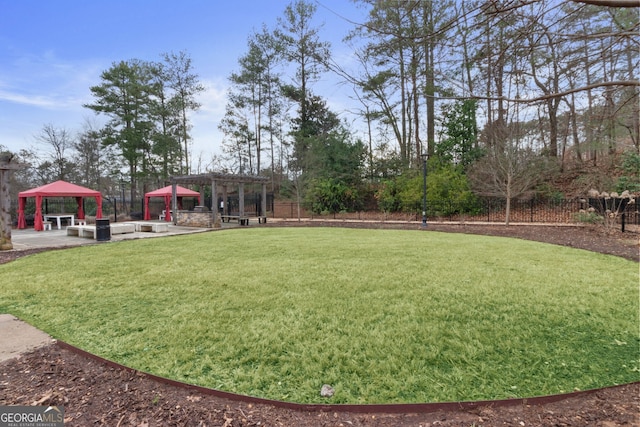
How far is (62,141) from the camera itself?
25.1m

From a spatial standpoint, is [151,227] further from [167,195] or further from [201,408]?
[201,408]

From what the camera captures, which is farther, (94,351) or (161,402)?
(94,351)

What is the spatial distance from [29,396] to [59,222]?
17.2 metres

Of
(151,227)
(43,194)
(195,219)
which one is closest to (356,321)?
(151,227)

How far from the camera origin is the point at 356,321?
327 cm

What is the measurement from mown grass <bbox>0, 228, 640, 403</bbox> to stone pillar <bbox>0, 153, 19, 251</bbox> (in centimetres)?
360

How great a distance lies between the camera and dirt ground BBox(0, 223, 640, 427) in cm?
191

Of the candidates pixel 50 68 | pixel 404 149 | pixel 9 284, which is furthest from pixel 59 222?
pixel 404 149

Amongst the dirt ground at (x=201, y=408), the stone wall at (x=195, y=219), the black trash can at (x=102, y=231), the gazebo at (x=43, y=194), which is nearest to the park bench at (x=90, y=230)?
the black trash can at (x=102, y=231)

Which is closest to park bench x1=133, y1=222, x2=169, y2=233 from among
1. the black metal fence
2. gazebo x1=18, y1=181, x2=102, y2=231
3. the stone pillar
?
gazebo x1=18, y1=181, x2=102, y2=231

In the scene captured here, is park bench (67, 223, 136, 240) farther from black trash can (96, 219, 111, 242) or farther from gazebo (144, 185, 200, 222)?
gazebo (144, 185, 200, 222)

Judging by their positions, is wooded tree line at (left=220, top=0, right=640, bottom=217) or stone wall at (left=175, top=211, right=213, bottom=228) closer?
wooded tree line at (left=220, top=0, right=640, bottom=217)

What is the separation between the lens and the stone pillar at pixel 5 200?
8.66 m

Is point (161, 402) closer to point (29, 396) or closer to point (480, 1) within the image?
point (29, 396)
